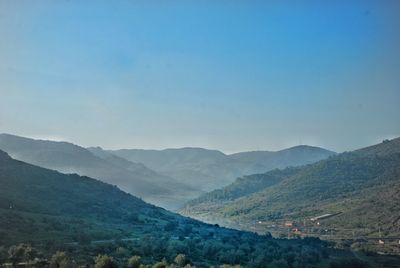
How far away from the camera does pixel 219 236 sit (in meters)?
93.6

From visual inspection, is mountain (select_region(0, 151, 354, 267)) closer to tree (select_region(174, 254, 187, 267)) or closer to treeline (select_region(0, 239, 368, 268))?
treeline (select_region(0, 239, 368, 268))

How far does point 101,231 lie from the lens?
70.9 m

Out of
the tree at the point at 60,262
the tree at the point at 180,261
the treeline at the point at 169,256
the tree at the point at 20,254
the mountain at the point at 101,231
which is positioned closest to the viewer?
the tree at the point at 60,262

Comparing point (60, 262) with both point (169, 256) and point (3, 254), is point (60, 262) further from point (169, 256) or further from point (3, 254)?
point (169, 256)

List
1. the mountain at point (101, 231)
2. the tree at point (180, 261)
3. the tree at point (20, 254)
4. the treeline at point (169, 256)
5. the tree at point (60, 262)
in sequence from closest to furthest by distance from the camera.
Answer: the tree at point (60, 262), the tree at point (20, 254), the treeline at point (169, 256), the tree at point (180, 261), the mountain at point (101, 231)

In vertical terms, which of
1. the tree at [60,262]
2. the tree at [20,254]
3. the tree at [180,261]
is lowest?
the tree at [180,261]

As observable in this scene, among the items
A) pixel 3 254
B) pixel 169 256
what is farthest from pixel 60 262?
pixel 169 256

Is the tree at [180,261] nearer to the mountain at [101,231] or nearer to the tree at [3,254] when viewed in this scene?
the mountain at [101,231]

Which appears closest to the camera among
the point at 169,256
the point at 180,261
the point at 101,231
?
the point at 180,261

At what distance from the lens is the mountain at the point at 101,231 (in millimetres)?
54156

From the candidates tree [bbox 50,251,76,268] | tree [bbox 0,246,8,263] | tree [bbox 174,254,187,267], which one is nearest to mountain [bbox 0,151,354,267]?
tree [bbox 0,246,8,263]

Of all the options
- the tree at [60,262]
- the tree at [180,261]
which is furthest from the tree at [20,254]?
the tree at [180,261]

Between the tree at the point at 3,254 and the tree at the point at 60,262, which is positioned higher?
the tree at the point at 3,254

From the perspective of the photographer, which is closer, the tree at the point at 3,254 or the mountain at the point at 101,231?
the tree at the point at 3,254
